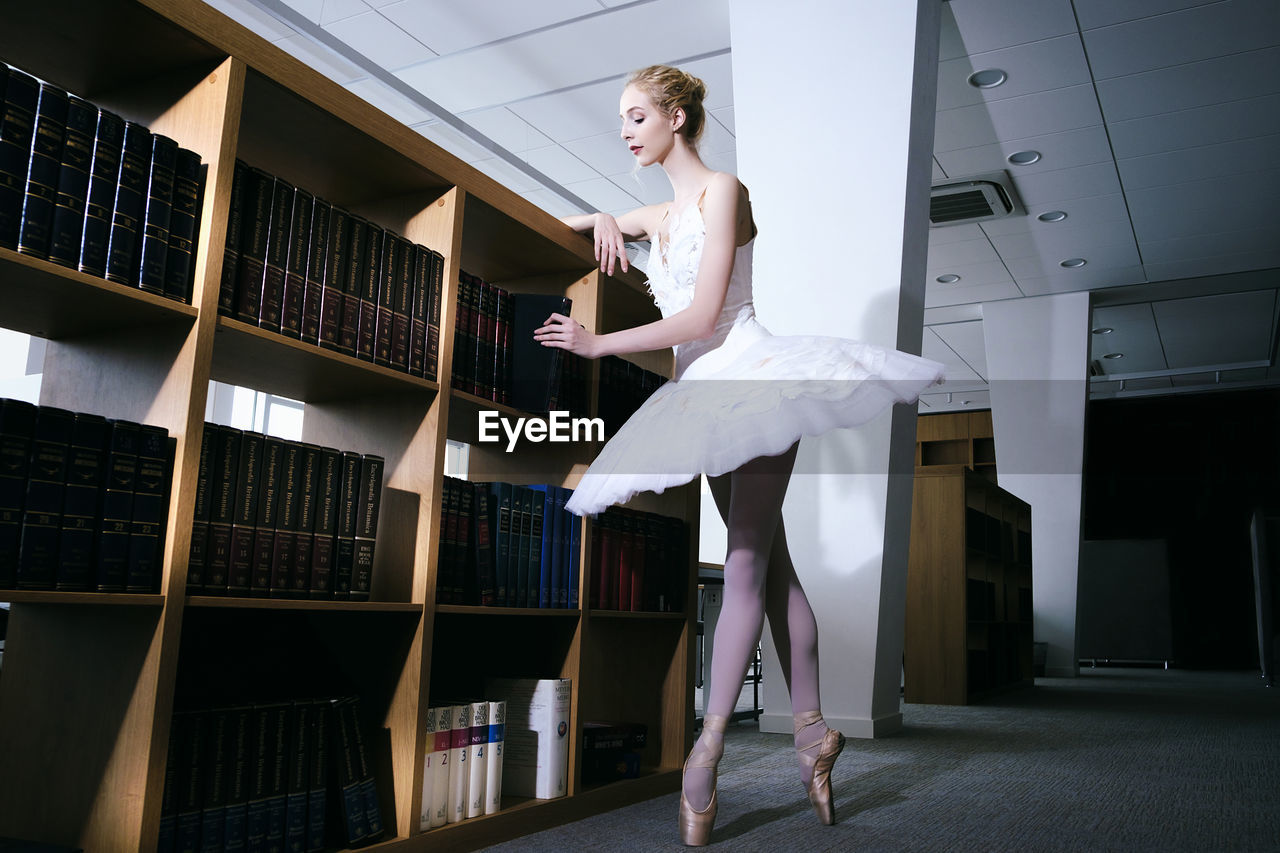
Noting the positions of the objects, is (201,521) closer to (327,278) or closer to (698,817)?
(327,278)

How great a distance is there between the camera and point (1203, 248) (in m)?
6.88

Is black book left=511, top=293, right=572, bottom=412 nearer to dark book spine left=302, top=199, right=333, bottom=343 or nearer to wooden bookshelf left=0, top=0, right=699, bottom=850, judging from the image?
wooden bookshelf left=0, top=0, right=699, bottom=850

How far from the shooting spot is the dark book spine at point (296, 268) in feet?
4.49

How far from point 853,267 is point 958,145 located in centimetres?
263

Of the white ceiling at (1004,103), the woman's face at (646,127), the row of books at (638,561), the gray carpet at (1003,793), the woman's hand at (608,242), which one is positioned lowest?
the gray carpet at (1003,793)

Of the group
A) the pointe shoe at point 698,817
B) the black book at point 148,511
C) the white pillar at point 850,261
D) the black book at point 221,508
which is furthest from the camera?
the white pillar at point 850,261

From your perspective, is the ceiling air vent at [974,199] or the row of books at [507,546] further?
the ceiling air vent at [974,199]

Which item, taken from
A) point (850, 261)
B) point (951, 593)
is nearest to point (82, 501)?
point (850, 261)

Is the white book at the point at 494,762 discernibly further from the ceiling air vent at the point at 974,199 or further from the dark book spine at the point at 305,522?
the ceiling air vent at the point at 974,199

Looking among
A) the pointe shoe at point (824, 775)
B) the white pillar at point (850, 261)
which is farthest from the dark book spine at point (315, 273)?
the white pillar at point (850, 261)

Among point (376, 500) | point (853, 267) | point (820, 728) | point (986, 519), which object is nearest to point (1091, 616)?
point (986, 519)

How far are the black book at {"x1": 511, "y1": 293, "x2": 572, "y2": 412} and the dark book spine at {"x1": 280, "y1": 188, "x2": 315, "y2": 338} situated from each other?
0.51 metres

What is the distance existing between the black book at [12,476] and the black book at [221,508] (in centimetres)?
23

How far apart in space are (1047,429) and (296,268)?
7.57 m
